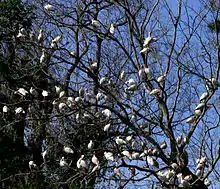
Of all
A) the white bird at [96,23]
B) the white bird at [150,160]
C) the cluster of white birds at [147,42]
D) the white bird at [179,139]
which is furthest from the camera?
the white bird at [96,23]

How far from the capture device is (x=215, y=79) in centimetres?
565

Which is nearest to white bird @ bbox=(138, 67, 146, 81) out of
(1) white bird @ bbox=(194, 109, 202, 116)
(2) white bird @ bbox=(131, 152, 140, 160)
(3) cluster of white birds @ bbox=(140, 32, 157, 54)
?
(3) cluster of white birds @ bbox=(140, 32, 157, 54)

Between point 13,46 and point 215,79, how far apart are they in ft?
13.6

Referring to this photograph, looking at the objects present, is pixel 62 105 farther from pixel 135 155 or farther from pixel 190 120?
pixel 190 120

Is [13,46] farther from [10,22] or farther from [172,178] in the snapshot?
[172,178]

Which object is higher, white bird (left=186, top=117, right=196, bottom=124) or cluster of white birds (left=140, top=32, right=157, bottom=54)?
cluster of white birds (left=140, top=32, right=157, bottom=54)

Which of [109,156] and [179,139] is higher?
[179,139]

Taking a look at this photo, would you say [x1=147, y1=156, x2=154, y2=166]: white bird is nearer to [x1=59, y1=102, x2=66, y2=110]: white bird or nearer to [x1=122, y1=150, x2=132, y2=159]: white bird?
[x1=122, y1=150, x2=132, y2=159]: white bird

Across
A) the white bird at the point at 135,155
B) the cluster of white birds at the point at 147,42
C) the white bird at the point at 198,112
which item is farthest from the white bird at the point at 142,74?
the white bird at the point at 135,155

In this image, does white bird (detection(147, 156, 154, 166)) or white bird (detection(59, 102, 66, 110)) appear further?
white bird (detection(59, 102, 66, 110))

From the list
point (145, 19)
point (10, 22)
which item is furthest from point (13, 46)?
point (145, 19)

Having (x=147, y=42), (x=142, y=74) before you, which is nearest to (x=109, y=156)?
(x=142, y=74)

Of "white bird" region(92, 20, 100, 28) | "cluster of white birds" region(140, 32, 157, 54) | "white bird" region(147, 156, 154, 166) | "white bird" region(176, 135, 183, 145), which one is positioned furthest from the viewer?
"white bird" region(92, 20, 100, 28)

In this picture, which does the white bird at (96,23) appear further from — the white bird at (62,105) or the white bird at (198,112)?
the white bird at (198,112)
